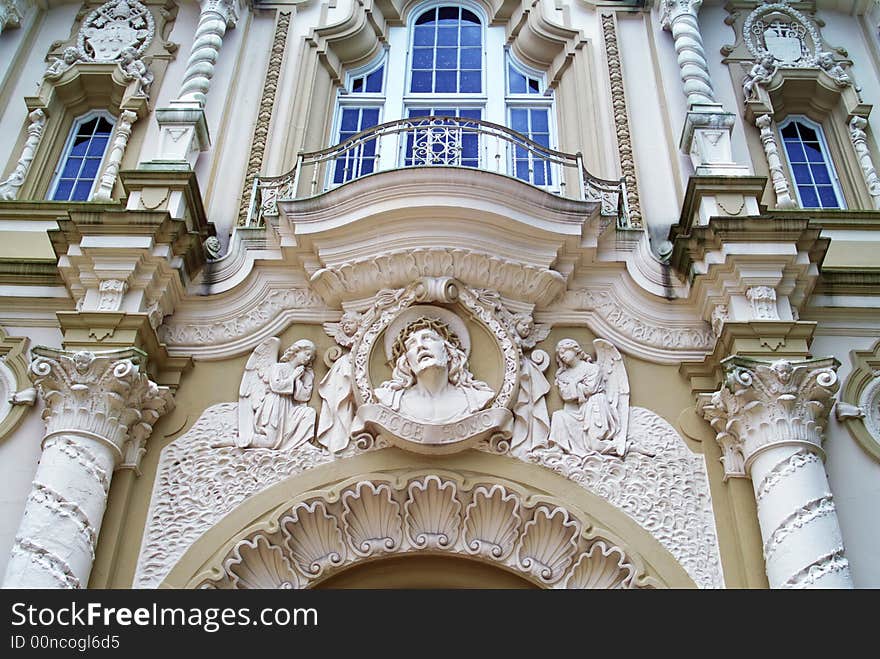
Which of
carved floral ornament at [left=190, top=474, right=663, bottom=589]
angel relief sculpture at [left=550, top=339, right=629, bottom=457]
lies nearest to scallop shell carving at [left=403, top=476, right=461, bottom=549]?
carved floral ornament at [left=190, top=474, right=663, bottom=589]

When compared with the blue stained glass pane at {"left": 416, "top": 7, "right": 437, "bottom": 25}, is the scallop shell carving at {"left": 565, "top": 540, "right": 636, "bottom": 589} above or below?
below

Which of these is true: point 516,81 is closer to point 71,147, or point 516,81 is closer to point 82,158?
point 82,158

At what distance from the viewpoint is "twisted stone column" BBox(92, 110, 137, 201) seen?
9.24 meters

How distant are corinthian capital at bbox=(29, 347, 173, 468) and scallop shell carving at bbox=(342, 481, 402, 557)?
1673 millimetres

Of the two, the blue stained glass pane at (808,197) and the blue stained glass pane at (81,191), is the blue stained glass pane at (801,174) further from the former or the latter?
the blue stained glass pane at (81,191)

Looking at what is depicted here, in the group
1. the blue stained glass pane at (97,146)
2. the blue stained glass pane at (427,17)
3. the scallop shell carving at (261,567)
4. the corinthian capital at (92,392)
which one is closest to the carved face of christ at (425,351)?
the scallop shell carving at (261,567)

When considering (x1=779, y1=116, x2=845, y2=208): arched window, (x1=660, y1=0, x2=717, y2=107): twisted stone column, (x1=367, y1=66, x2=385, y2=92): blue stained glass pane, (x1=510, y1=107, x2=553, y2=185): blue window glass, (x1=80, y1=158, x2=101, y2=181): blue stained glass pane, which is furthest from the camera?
(x1=367, y1=66, x2=385, y2=92): blue stained glass pane

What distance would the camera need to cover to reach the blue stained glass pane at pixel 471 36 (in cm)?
1169

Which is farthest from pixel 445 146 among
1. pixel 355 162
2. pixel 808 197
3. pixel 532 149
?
pixel 808 197

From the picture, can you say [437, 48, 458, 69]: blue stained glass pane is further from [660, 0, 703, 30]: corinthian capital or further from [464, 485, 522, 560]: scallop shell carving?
[464, 485, 522, 560]: scallop shell carving

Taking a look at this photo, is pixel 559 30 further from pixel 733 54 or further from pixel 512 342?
pixel 512 342

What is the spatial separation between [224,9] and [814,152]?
6.73 meters

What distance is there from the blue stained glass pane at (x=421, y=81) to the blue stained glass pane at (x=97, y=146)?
3473 mm

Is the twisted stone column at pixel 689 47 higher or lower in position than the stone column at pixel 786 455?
higher
